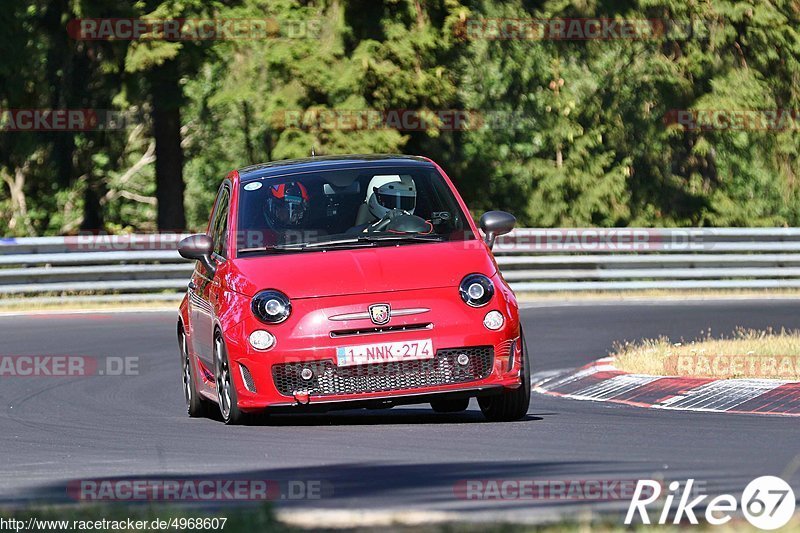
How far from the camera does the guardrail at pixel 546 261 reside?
946 inches

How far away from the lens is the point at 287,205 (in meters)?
10.9

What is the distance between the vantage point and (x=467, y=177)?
35844 mm

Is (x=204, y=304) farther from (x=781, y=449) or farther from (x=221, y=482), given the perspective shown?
(x=781, y=449)

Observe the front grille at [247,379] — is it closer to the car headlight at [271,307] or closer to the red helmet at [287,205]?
the car headlight at [271,307]

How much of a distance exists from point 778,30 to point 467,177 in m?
7.38

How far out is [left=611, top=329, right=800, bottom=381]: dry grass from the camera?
13117 millimetres

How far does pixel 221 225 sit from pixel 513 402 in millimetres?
2522

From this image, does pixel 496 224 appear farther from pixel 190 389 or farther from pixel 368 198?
pixel 190 389

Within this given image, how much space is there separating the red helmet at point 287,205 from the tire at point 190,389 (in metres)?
1.57

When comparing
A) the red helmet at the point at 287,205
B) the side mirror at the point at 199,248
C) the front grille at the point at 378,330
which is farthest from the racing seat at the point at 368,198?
the front grille at the point at 378,330

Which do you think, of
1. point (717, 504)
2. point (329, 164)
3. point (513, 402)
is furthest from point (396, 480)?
point (329, 164)

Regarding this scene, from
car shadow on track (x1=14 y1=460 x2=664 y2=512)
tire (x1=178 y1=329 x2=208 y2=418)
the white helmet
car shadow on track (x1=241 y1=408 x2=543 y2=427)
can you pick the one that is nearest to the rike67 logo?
car shadow on track (x1=14 y1=460 x2=664 y2=512)

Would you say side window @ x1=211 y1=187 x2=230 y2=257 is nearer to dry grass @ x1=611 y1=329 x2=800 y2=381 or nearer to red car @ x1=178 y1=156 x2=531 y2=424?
red car @ x1=178 y1=156 x2=531 y2=424

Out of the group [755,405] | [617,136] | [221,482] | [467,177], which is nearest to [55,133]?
[467,177]
